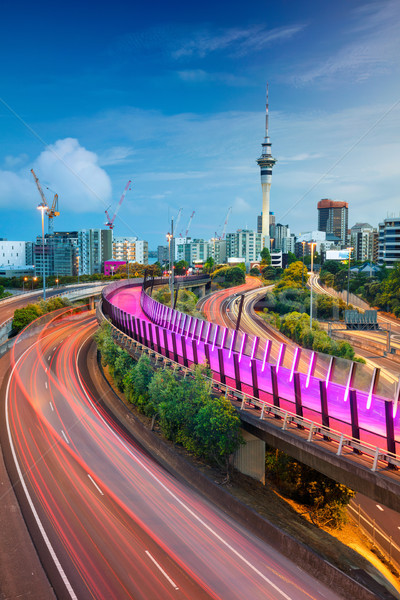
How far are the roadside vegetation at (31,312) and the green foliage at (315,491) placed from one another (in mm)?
45230

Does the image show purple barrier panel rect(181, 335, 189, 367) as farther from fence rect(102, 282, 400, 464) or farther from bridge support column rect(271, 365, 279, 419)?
bridge support column rect(271, 365, 279, 419)

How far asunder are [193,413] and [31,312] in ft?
151

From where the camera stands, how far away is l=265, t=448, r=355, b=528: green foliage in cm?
2094

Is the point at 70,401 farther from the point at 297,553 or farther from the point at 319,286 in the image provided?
the point at 319,286

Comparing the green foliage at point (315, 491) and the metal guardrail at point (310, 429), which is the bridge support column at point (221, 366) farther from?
the green foliage at point (315, 491)

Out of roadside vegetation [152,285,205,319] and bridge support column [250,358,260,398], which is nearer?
bridge support column [250,358,260,398]

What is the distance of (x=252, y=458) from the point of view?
2230 cm

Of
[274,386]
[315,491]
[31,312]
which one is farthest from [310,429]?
[31,312]

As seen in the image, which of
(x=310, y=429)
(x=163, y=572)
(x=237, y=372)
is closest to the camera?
(x=163, y=572)

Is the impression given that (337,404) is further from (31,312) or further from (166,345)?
(31,312)

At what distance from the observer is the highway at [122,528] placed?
49.3 feet

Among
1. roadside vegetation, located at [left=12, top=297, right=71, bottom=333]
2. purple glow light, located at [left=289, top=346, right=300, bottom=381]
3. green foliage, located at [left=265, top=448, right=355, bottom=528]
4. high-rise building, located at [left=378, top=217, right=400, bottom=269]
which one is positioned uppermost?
high-rise building, located at [left=378, top=217, right=400, bottom=269]

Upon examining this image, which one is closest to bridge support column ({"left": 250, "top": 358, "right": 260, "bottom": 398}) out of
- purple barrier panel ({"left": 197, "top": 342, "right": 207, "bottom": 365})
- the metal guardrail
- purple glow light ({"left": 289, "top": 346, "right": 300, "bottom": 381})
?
the metal guardrail

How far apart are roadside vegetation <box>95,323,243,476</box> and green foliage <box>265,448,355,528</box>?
2.94 m
